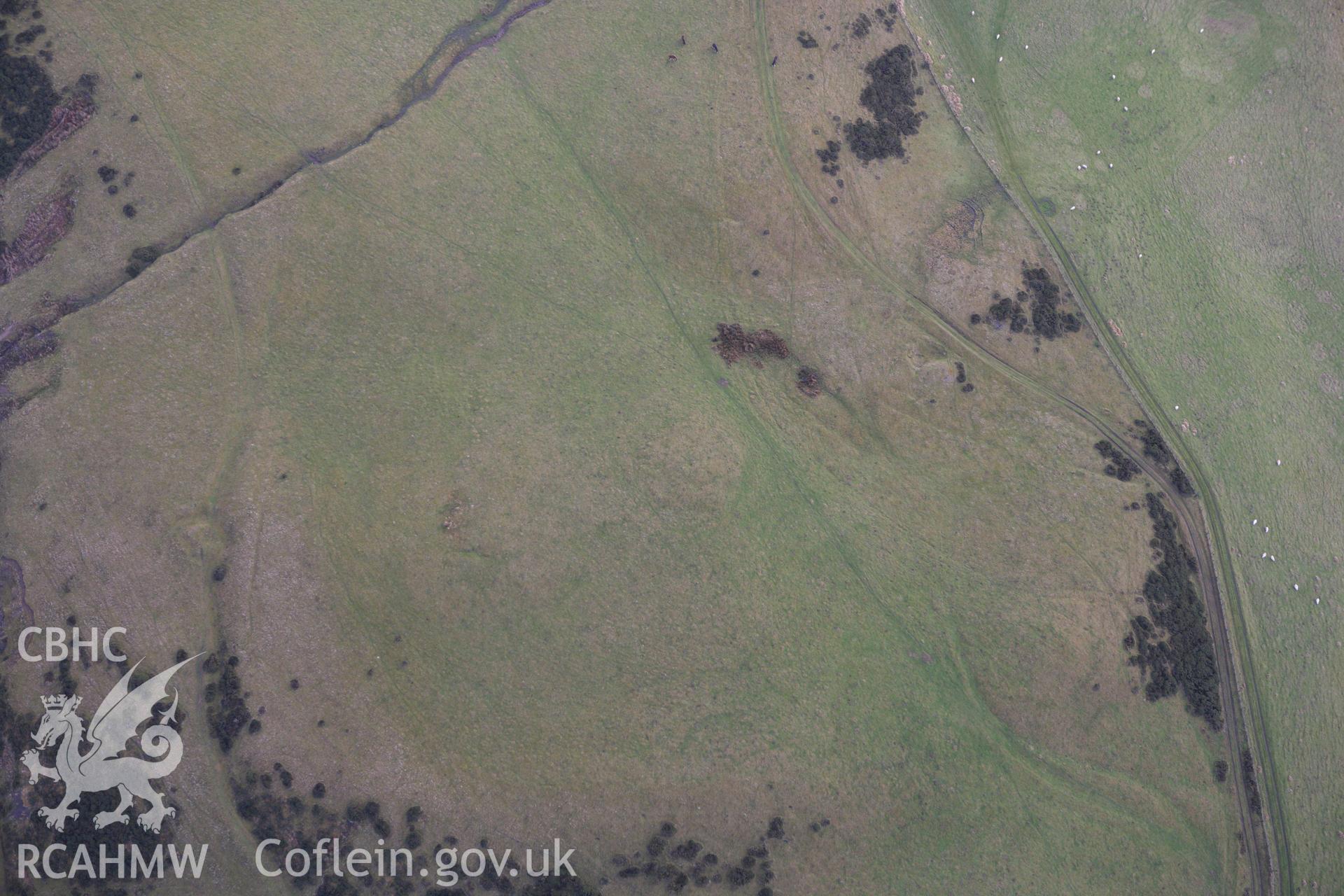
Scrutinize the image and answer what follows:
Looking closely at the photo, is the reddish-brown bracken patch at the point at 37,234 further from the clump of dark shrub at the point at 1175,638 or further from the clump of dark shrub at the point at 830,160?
the clump of dark shrub at the point at 1175,638

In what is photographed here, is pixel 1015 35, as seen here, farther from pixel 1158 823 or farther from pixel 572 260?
pixel 1158 823

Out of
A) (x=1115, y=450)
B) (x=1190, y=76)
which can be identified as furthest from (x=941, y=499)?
(x=1190, y=76)

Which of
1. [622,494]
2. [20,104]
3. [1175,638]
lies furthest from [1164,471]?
[20,104]

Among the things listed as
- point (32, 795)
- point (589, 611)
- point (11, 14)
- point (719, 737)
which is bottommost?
point (719, 737)

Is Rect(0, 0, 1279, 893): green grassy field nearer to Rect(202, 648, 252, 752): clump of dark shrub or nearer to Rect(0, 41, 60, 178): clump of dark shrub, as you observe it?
Rect(202, 648, 252, 752): clump of dark shrub

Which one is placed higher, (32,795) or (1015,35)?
(1015,35)

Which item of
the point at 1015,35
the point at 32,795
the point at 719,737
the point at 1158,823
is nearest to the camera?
the point at 32,795
